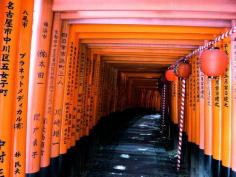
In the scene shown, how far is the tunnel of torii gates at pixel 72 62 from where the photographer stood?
11.7 ft

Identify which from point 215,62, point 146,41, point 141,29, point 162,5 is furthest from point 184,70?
point 162,5

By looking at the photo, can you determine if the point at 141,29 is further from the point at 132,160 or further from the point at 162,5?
the point at 132,160

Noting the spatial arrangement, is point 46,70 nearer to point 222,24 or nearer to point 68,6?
point 68,6

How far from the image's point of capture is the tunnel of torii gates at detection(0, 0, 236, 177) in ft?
11.7

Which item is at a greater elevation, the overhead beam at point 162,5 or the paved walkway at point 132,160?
the overhead beam at point 162,5

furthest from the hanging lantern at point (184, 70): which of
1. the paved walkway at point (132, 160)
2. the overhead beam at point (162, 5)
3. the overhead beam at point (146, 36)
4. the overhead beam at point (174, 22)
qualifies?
the overhead beam at point (162, 5)

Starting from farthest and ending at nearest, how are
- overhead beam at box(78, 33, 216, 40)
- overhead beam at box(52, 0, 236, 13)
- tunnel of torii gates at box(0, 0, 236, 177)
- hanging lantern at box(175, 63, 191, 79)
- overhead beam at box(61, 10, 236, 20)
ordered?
hanging lantern at box(175, 63, 191, 79) → overhead beam at box(78, 33, 216, 40) → overhead beam at box(61, 10, 236, 20) → overhead beam at box(52, 0, 236, 13) → tunnel of torii gates at box(0, 0, 236, 177)

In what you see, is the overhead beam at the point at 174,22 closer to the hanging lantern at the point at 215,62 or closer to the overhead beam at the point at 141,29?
the overhead beam at the point at 141,29

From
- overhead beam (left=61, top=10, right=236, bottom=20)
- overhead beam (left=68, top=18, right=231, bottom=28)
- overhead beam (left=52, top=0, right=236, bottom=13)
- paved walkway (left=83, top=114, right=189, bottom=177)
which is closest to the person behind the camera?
overhead beam (left=52, top=0, right=236, bottom=13)

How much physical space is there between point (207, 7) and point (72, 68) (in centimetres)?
374

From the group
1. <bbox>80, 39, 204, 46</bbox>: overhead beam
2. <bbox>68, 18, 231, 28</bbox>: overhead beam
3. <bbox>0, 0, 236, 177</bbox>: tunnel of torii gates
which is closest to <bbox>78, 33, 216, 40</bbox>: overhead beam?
<bbox>0, 0, 236, 177</bbox>: tunnel of torii gates

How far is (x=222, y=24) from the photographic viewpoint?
652 centimetres

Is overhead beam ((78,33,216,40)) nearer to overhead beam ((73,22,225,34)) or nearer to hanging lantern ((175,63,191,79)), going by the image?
overhead beam ((73,22,225,34))

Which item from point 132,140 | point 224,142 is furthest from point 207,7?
point 132,140
